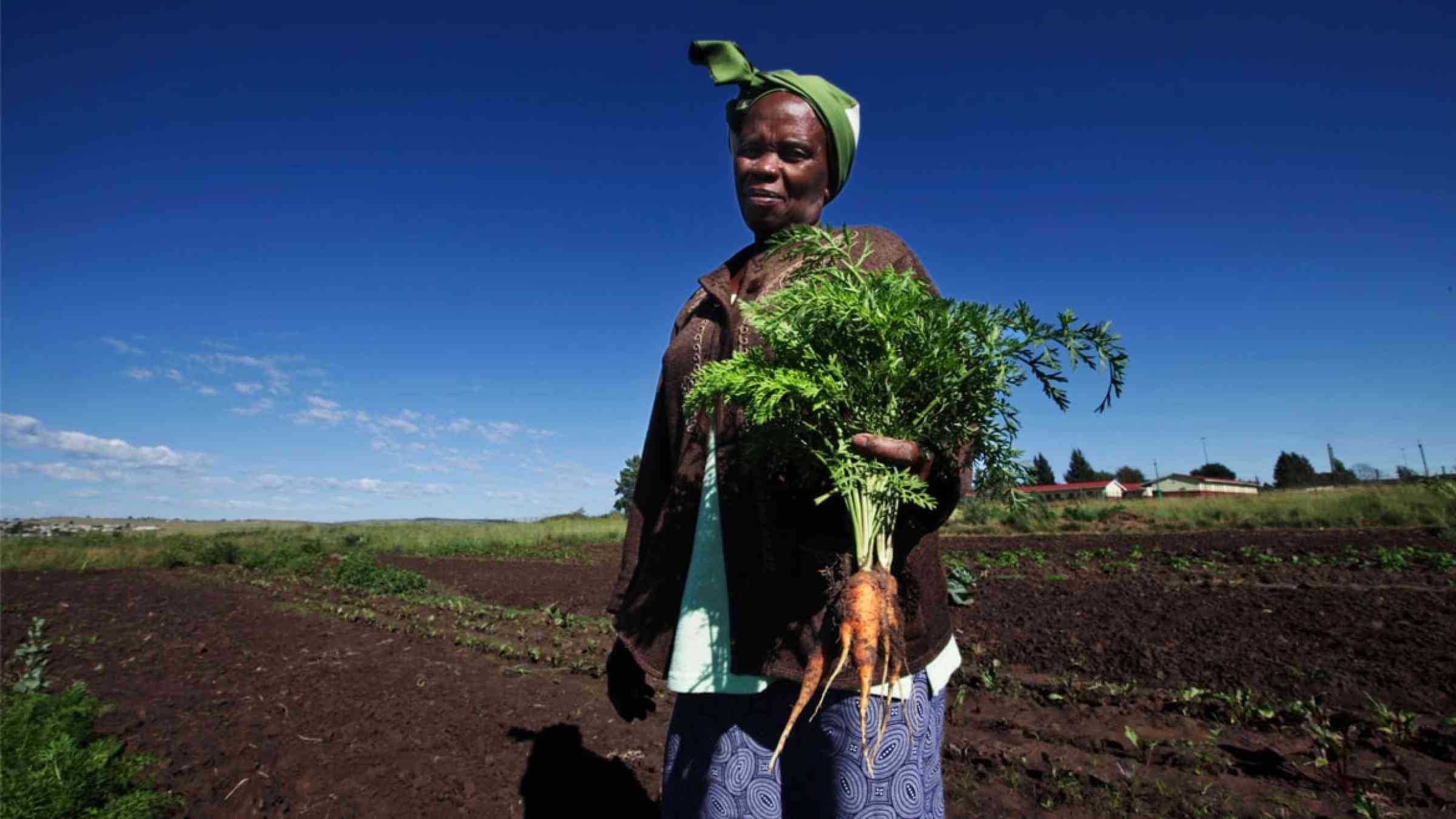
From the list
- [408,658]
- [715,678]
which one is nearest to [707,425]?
[715,678]

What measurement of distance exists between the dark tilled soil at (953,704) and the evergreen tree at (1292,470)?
2732 inches

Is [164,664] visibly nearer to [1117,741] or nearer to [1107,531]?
[1117,741]

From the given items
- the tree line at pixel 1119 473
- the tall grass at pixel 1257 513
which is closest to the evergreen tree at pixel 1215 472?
the tree line at pixel 1119 473

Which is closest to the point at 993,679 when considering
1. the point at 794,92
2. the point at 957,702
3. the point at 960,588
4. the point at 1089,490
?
the point at 957,702

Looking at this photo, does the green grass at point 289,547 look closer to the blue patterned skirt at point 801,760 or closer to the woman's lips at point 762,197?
the blue patterned skirt at point 801,760

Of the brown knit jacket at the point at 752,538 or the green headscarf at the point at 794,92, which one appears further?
the green headscarf at the point at 794,92

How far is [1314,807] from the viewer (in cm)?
342

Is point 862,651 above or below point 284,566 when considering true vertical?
above

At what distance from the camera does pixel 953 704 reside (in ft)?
17.0

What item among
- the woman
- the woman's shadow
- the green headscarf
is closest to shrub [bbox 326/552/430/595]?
the woman's shadow

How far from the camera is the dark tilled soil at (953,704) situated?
378cm

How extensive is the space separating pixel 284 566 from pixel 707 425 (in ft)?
77.7

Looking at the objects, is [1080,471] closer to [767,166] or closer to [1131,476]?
[1131,476]

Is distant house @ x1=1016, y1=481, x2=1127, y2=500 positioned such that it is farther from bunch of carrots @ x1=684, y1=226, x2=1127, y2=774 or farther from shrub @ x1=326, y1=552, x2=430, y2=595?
bunch of carrots @ x1=684, y1=226, x2=1127, y2=774
